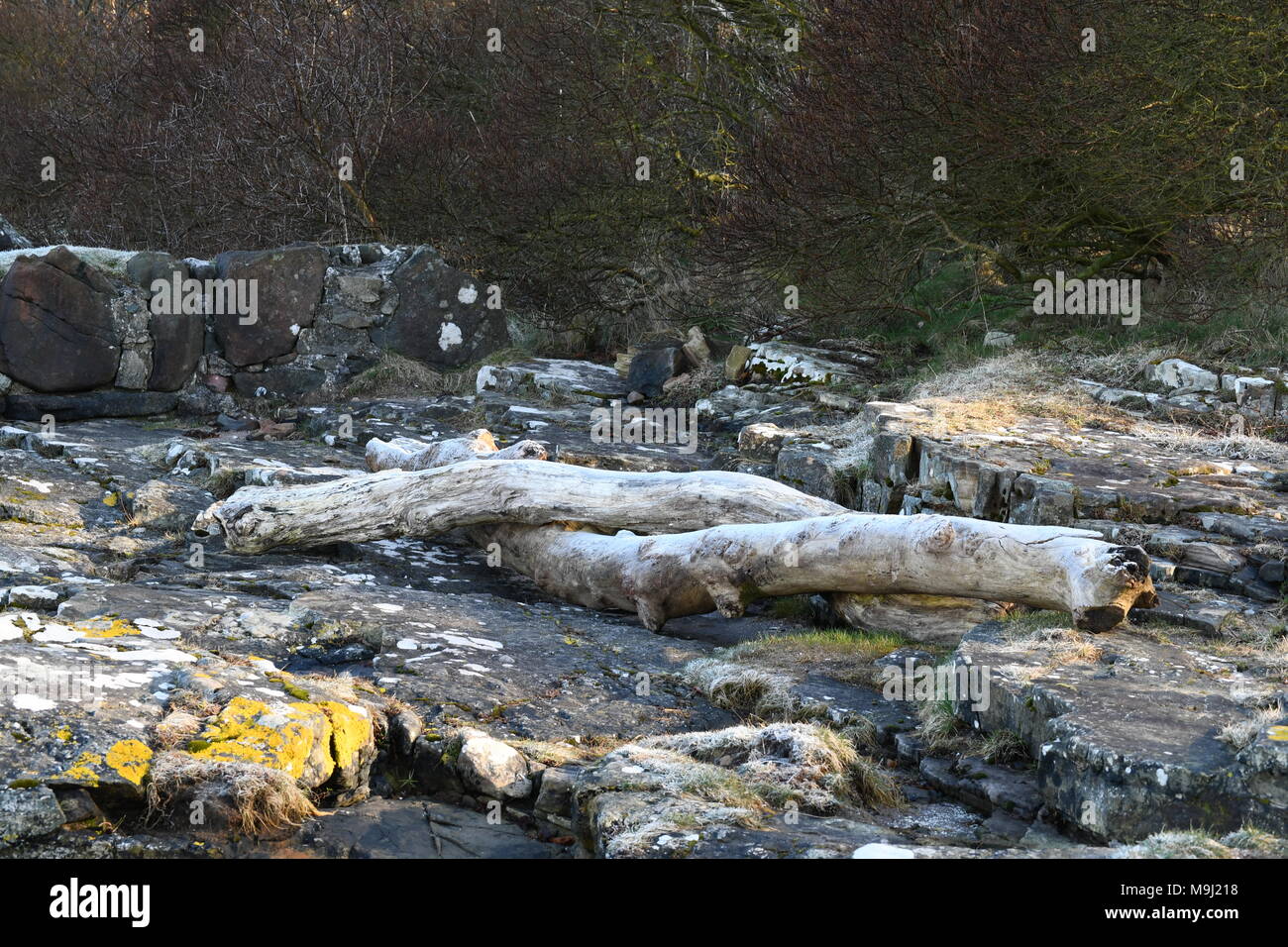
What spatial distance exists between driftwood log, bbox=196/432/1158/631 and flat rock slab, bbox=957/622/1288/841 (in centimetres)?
43

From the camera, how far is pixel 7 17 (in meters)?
20.1

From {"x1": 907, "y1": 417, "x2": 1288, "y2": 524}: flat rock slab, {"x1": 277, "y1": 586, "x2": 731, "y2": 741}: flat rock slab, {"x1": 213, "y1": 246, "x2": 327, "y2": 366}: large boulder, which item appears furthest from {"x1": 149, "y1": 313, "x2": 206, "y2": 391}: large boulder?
{"x1": 907, "y1": 417, "x2": 1288, "y2": 524}: flat rock slab

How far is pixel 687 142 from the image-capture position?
1330 cm

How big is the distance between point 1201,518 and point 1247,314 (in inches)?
163

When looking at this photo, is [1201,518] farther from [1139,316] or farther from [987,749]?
[1139,316]

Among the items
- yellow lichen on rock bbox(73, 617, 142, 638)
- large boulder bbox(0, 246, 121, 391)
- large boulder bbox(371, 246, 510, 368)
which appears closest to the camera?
yellow lichen on rock bbox(73, 617, 142, 638)

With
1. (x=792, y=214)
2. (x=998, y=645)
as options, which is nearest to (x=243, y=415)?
(x=792, y=214)

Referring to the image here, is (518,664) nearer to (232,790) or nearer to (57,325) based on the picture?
(232,790)

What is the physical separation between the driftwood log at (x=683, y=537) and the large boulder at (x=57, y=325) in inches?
171

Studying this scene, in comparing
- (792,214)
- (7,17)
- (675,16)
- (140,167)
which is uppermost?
(7,17)

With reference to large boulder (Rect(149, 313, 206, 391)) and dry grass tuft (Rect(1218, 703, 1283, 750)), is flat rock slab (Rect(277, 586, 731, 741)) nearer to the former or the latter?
dry grass tuft (Rect(1218, 703, 1283, 750))

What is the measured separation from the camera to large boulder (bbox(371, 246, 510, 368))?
11852mm

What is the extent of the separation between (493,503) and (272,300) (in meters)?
5.42

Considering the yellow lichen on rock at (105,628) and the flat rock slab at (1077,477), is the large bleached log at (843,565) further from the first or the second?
the yellow lichen on rock at (105,628)
